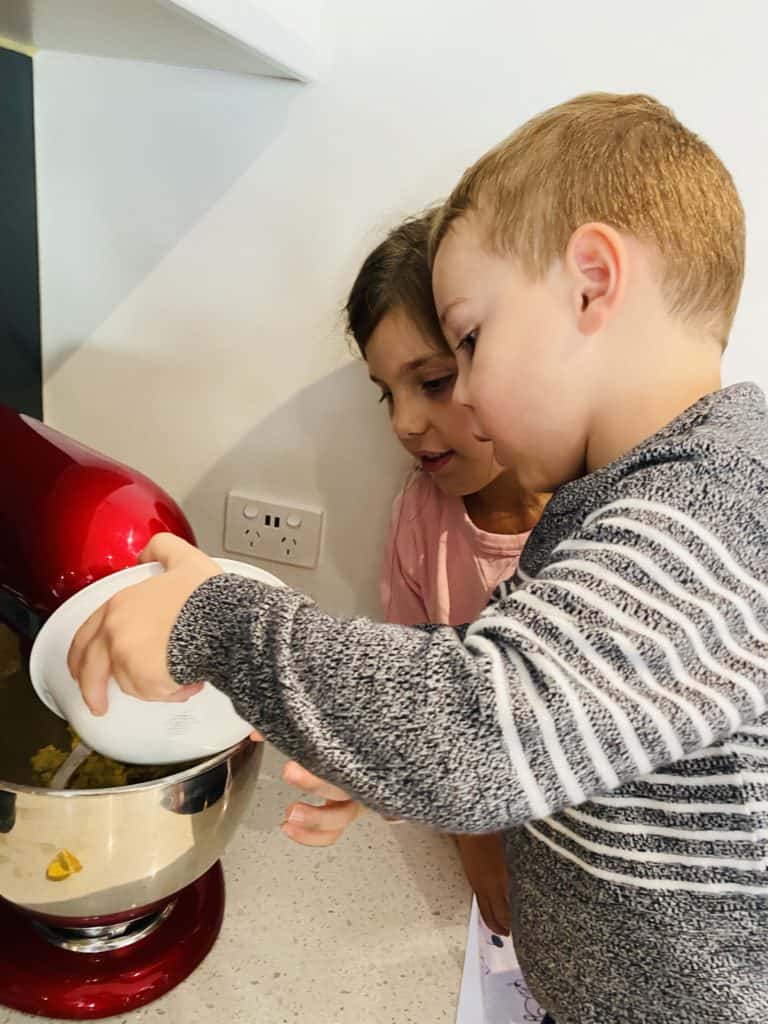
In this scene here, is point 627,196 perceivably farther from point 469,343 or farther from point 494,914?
point 494,914

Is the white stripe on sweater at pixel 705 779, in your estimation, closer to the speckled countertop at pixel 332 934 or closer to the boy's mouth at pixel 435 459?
the speckled countertop at pixel 332 934

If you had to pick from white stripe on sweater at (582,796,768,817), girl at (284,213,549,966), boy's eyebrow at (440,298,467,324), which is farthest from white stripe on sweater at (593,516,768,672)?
girl at (284,213,549,966)

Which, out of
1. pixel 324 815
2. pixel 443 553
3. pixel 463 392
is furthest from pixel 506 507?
pixel 324 815

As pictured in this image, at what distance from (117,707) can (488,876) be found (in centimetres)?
45

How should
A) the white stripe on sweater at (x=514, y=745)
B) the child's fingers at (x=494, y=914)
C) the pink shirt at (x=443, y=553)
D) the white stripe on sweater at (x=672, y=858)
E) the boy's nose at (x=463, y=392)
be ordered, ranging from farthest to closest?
the pink shirt at (x=443, y=553) → the child's fingers at (x=494, y=914) → the boy's nose at (x=463, y=392) → the white stripe on sweater at (x=672, y=858) → the white stripe on sweater at (x=514, y=745)

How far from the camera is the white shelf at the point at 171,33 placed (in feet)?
1.78

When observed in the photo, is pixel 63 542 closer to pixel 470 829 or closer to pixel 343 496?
pixel 470 829

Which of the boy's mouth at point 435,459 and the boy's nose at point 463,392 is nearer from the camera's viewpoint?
the boy's nose at point 463,392

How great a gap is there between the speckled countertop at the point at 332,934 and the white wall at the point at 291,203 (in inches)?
11.7

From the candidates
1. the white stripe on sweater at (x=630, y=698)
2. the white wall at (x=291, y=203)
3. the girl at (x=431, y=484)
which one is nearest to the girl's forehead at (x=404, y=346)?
the girl at (x=431, y=484)

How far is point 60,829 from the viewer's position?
494mm

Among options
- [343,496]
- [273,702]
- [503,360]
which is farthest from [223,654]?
[343,496]

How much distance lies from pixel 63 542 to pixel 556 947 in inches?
16.5

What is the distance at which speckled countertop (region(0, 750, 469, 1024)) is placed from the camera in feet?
1.98
